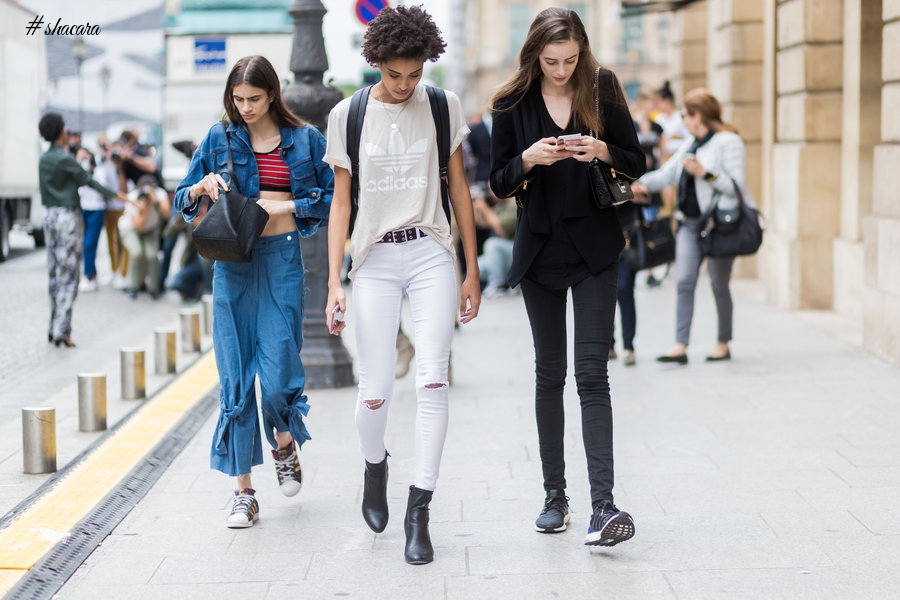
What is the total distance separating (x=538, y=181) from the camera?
4871 millimetres

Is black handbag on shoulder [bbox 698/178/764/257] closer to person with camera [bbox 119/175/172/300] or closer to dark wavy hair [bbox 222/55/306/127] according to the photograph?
dark wavy hair [bbox 222/55/306/127]

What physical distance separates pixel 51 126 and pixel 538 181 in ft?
23.6

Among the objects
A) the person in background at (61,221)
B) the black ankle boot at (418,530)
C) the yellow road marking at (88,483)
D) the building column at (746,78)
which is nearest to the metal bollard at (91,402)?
the yellow road marking at (88,483)

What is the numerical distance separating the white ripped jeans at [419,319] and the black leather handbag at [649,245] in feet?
15.2

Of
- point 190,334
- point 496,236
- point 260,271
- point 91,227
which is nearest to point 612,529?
point 260,271

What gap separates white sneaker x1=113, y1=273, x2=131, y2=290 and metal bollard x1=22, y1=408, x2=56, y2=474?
969cm

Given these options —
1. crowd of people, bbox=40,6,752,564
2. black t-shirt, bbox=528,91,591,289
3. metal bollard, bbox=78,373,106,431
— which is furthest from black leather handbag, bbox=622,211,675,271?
black t-shirt, bbox=528,91,591,289

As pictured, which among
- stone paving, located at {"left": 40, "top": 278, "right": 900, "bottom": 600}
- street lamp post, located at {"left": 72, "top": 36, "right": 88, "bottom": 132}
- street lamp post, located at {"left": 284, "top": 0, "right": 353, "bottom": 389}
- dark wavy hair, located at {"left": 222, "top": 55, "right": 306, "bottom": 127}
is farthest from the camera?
street lamp post, located at {"left": 72, "top": 36, "right": 88, "bottom": 132}

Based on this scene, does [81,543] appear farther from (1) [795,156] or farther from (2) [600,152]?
(1) [795,156]

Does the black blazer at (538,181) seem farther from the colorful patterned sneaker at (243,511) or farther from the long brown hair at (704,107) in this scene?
the long brown hair at (704,107)

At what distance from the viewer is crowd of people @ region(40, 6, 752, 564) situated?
4688 mm

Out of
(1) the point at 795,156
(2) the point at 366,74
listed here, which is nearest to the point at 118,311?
(2) the point at 366,74

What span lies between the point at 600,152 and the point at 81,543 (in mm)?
2330

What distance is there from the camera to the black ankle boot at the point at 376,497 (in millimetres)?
4992
